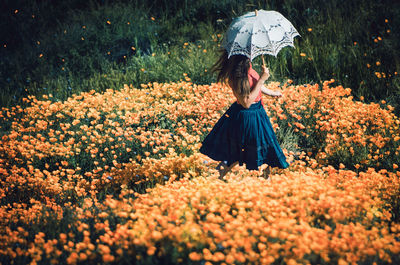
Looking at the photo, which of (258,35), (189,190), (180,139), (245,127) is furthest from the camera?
(180,139)

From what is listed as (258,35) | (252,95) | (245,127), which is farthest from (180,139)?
(258,35)

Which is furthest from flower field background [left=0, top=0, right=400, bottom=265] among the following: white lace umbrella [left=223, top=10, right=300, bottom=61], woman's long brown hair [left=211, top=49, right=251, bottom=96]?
white lace umbrella [left=223, top=10, right=300, bottom=61]

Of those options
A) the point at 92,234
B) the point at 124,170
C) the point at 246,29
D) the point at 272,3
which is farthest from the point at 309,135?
the point at 272,3

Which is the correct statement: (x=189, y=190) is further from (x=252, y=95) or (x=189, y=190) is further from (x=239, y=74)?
(x=239, y=74)

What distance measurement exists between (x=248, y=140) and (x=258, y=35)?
105 centimetres

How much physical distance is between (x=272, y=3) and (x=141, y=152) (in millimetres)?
5139

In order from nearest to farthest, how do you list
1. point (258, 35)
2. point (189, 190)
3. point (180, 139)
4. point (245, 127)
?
point (258, 35) → point (189, 190) → point (245, 127) → point (180, 139)

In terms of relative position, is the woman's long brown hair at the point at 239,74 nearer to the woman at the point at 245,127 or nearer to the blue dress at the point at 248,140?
the woman at the point at 245,127

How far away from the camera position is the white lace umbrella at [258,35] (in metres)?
3.18

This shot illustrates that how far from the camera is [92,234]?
2.86 m

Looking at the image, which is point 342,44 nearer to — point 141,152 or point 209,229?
point 141,152

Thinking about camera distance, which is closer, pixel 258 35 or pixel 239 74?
pixel 258 35

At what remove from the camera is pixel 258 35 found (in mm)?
3205

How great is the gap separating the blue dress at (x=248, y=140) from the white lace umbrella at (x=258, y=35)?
601 millimetres
